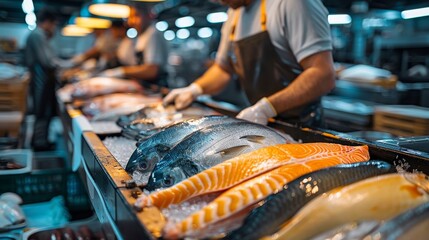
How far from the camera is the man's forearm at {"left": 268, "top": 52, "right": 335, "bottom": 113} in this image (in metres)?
2.06

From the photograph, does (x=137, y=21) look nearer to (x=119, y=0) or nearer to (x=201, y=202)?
(x=119, y=0)

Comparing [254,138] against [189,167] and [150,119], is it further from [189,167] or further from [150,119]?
[150,119]

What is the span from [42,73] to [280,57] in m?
5.06

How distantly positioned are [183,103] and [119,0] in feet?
17.4

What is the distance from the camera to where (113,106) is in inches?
121

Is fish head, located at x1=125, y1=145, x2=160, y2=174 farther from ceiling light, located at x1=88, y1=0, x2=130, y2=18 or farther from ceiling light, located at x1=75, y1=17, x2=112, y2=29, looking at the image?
ceiling light, located at x1=75, y1=17, x2=112, y2=29

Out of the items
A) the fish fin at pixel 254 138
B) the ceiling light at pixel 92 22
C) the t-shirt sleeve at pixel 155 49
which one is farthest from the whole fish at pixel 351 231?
the ceiling light at pixel 92 22

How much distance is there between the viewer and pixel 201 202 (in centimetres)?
109

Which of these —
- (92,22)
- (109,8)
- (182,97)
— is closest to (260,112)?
(182,97)

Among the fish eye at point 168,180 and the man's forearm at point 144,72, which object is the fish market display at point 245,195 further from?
the man's forearm at point 144,72

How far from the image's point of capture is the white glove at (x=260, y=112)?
2.03 metres

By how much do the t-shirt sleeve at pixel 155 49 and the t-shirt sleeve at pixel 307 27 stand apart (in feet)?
10.4

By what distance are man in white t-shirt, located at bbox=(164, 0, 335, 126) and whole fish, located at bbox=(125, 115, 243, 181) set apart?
493 mm

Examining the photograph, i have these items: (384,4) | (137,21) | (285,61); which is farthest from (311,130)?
(384,4)
